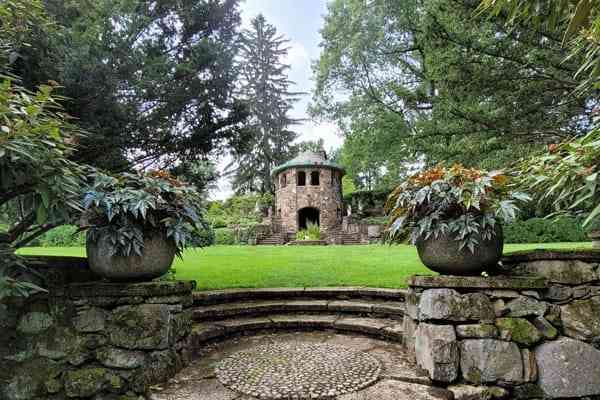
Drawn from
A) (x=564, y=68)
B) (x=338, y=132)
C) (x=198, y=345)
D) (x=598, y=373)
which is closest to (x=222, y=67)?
(x=198, y=345)

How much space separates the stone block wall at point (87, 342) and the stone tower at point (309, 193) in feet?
49.4

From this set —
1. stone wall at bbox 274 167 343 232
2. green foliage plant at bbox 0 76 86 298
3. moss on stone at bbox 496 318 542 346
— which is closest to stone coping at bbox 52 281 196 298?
green foliage plant at bbox 0 76 86 298

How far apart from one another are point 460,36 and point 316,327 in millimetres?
4779

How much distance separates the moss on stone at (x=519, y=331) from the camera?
215 cm

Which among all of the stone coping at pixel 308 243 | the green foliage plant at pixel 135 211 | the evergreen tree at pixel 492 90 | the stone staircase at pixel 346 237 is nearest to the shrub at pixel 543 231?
the evergreen tree at pixel 492 90

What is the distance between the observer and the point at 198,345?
9.25 ft

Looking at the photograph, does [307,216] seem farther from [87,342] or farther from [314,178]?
[87,342]

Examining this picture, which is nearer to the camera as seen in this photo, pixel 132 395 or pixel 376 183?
pixel 132 395

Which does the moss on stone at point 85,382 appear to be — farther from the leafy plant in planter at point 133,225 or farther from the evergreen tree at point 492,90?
the evergreen tree at point 492,90

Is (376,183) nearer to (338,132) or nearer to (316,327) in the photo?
(338,132)

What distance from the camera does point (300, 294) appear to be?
3.79m

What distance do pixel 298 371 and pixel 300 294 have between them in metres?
1.48

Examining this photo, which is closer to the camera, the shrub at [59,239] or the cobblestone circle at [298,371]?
the cobblestone circle at [298,371]

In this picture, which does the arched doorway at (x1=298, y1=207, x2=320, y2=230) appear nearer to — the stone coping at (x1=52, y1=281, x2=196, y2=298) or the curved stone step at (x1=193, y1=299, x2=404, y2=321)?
the curved stone step at (x1=193, y1=299, x2=404, y2=321)
